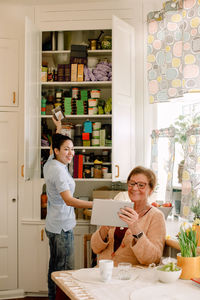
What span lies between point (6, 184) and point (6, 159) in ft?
0.87

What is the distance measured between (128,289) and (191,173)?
1686mm

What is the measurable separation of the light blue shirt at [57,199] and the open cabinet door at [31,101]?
0.41 meters

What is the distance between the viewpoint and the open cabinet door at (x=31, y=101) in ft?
10.9

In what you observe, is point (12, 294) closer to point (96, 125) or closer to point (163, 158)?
Answer: point (96, 125)

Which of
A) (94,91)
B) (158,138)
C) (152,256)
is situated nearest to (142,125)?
(158,138)

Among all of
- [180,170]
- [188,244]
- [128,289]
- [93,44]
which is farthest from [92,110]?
[128,289]

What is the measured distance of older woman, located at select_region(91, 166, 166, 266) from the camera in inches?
77.6

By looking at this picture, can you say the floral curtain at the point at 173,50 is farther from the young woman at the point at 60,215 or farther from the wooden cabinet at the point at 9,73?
the wooden cabinet at the point at 9,73

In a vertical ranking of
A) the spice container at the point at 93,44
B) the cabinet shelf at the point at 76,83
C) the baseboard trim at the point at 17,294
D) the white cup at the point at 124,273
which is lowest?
the baseboard trim at the point at 17,294

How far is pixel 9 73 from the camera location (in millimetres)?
3830

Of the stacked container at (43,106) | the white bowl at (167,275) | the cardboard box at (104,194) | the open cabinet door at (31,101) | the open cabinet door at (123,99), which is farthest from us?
the stacked container at (43,106)

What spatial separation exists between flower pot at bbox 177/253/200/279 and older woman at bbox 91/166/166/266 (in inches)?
8.5

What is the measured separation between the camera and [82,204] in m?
2.98

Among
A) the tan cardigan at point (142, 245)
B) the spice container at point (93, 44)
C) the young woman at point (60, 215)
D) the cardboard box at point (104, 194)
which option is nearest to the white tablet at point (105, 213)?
the tan cardigan at point (142, 245)
